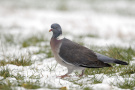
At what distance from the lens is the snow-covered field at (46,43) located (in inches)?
161

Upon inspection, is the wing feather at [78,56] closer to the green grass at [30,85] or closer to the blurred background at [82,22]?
the green grass at [30,85]

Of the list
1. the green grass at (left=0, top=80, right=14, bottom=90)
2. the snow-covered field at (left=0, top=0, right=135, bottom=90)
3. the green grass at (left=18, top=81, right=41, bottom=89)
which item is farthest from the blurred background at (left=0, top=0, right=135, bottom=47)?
the green grass at (left=0, top=80, right=14, bottom=90)

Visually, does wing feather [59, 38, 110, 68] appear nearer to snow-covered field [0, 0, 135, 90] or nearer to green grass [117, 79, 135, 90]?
snow-covered field [0, 0, 135, 90]

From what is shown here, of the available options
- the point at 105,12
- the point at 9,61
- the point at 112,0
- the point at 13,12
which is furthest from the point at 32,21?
the point at 112,0

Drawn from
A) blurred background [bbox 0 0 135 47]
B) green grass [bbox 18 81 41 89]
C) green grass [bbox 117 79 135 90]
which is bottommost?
green grass [bbox 117 79 135 90]

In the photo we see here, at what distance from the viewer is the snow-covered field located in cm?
409

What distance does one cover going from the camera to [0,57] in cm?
616

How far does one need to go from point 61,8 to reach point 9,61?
40.9 feet

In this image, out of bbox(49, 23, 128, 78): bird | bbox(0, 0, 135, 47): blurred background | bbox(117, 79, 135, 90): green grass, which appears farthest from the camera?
bbox(0, 0, 135, 47): blurred background

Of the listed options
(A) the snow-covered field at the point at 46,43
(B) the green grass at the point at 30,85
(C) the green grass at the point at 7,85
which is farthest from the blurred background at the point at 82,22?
(C) the green grass at the point at 7,85

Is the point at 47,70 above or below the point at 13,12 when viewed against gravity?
below

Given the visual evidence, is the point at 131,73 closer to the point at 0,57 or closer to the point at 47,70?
the point at 47,70

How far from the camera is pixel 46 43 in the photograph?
8.00 m

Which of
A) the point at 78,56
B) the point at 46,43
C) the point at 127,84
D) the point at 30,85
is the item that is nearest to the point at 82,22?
Result: the point at 46,43
